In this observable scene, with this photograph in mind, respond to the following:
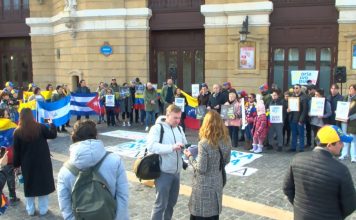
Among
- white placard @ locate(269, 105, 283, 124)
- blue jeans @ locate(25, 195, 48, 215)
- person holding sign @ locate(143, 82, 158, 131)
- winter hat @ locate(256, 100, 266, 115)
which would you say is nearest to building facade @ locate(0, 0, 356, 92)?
person holding sign @ locate(143, 82, 158, 131)

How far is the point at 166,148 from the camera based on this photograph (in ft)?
17.3

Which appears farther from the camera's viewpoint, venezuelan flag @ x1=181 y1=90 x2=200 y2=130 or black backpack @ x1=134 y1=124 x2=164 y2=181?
venezuelan flag @ x1=181 y1=90 x2=200 y2=130

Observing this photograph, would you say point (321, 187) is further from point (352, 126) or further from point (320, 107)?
point (320, 107)

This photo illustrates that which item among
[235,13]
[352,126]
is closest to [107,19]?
[235,13]

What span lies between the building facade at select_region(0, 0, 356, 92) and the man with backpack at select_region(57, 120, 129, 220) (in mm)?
14319

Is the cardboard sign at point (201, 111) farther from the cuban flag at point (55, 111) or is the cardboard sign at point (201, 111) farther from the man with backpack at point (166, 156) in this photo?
the man with backpack at point (166, 156)

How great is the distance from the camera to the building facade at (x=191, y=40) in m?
16.8

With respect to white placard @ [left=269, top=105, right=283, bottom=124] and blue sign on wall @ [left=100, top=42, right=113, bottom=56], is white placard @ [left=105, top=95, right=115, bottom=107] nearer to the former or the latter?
blue sign on wall @ [left=100, top=42, right=113, bottom=56]

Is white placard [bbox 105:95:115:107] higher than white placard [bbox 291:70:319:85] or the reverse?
the reverse

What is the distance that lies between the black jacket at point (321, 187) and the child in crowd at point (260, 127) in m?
7.09

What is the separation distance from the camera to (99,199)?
3471mm

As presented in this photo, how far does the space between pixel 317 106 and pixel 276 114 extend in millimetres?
→ 1083

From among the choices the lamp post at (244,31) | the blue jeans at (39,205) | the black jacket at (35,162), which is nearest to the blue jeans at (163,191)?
the black jacket at (35,162)

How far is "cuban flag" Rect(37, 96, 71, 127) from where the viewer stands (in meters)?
13.0
